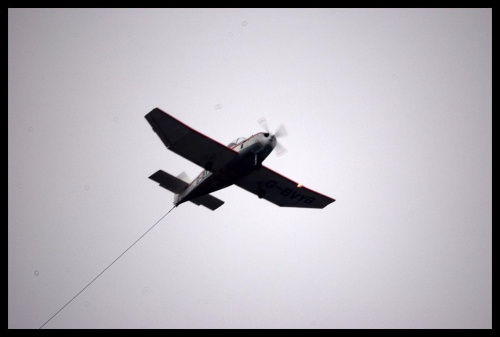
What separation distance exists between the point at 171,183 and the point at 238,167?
14.8ft

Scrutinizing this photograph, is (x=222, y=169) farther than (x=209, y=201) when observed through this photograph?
No

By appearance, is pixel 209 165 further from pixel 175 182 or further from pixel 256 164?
pixel 175 182

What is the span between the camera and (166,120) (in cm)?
1683

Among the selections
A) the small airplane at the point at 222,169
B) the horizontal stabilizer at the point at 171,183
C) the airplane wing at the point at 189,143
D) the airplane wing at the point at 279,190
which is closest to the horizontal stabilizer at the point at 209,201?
the small airplane at the point at 222,169

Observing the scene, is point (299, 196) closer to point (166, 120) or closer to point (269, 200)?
point (269, 200)

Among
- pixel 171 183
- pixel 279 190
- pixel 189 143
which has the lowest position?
pixel 171 183

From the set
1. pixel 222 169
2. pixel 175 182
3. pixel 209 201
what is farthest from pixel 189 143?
pixel 209 201

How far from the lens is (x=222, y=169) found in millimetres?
18766

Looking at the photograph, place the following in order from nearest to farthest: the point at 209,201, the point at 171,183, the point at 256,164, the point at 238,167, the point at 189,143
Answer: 1. the point at 189,143
2. the point at 256,164
3. the point at 238,167
4. the point at 171,183
5. the point at 209,201

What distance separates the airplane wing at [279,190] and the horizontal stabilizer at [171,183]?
3023 millimetres

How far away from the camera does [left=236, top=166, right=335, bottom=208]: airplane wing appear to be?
20625 millimetres

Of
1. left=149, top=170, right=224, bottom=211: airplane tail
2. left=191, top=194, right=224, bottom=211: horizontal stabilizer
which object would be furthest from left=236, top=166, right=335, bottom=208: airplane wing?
left=149, top=170, right=224, bottom=211: airplane tail
